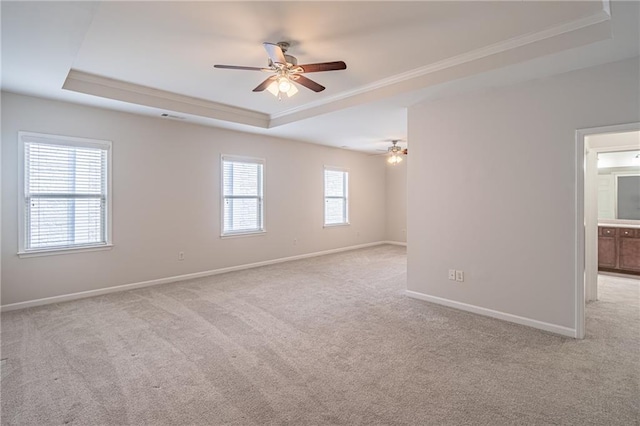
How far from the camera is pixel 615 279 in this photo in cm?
532

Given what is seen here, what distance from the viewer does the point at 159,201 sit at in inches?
206

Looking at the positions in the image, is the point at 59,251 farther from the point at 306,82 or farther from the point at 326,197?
the point at 326,197

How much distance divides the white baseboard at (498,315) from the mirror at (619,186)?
4.05 metres

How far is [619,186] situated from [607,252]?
129 centimetres

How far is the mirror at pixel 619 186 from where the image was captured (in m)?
5.75

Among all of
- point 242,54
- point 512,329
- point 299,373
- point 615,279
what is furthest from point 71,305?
point 615,279

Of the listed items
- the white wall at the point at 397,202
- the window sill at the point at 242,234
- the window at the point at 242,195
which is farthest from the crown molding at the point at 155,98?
the white wall at the point at 397,202

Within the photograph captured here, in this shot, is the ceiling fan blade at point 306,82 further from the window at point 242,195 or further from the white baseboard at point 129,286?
the white baseboard at point 129,286

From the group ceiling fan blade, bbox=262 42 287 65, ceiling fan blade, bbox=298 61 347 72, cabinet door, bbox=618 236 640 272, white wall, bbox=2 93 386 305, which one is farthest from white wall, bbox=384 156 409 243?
ceiling fan blade, bbox=262 42 287 65

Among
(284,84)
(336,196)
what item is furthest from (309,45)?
(336,196)

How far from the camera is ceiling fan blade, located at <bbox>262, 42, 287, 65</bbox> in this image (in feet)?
9.05

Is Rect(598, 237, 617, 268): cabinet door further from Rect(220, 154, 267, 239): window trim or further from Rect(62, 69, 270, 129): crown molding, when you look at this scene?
Rect(62, 69, 270, 129): crown molding

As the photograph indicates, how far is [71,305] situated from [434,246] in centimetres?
469

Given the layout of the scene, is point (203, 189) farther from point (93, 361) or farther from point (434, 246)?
point (434, 246)
